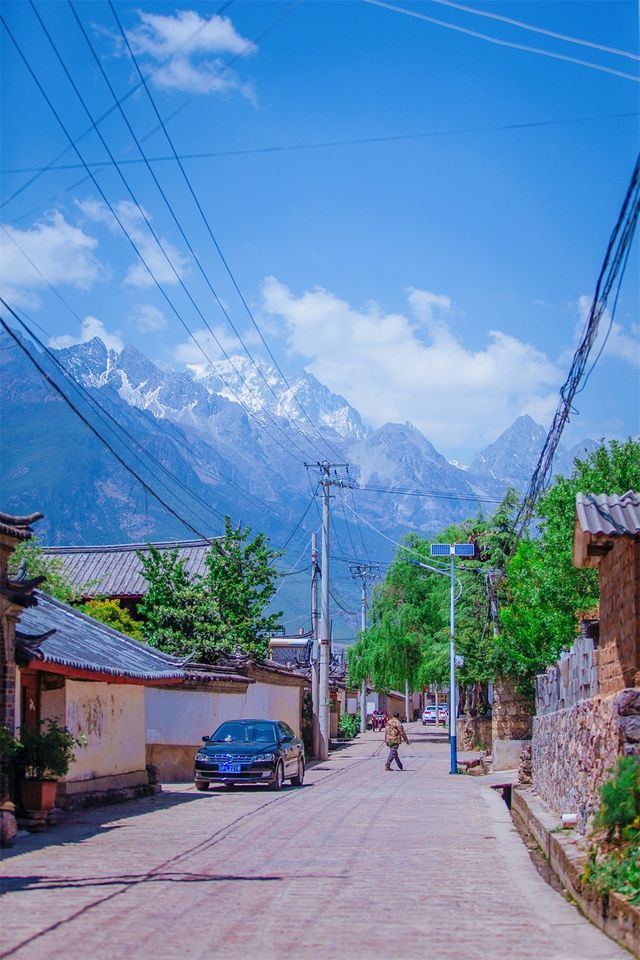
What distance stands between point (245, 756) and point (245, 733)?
97cm

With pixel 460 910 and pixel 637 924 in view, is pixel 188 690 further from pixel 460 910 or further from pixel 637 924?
pixel 637 924

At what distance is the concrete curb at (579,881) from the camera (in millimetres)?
9094

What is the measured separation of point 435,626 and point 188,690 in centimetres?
2981

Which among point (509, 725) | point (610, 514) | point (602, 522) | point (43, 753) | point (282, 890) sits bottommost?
point (509, 725)

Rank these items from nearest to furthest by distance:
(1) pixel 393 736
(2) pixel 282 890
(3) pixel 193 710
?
(2) pixel 282 890
(3) pixel 193 710
(1) pixel 393 736

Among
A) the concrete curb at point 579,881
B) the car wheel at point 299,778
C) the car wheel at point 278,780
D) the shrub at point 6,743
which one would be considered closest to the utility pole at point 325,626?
the car wheel at point 299,778

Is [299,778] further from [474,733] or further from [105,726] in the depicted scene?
[474,733]

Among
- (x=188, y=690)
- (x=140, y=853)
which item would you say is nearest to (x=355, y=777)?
(x=188, y=690)

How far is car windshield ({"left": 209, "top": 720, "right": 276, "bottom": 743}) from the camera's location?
1086 inches

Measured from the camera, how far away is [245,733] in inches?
1091

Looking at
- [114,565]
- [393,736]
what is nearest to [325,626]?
[393,736]

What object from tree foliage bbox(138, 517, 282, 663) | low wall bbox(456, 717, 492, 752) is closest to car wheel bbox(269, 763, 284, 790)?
tree foliage bbox(138, 517, 282, 663)

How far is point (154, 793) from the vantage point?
25984 millimetres

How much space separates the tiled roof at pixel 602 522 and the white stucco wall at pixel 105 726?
11.3 m
